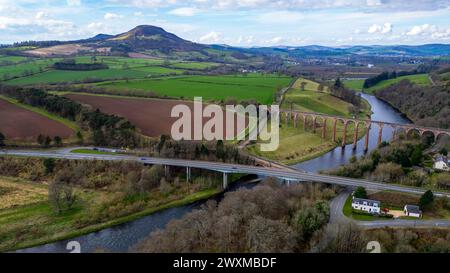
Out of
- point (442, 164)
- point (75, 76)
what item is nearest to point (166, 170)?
point (442, 164)

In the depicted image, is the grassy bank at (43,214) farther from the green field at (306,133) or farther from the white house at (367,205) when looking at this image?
the green field at (306,133)

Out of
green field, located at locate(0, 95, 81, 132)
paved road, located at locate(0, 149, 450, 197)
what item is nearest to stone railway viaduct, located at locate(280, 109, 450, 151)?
paved road, located at locate(0, 149, 450, 197)

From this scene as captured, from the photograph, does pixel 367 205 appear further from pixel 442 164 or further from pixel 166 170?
pixel 166 170

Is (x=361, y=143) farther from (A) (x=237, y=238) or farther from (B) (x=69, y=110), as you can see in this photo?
(B) (x=69, y=110)

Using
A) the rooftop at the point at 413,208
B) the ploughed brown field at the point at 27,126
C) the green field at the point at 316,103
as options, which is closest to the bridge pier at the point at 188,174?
the ploughed brown field at the point at 27,126

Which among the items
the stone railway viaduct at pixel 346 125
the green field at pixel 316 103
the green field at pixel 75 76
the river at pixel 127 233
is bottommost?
the river at pixel 127 233

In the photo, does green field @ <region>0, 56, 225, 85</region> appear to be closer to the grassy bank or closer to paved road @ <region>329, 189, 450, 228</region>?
the grassy bank
